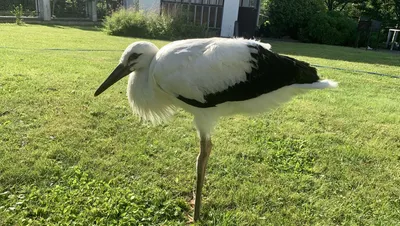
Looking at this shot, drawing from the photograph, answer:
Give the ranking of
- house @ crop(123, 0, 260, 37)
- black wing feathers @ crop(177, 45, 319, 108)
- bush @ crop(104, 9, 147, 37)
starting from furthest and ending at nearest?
house @ crop(123, 0, 260, 37), bush @ crop(104, 9, 147, 37), black wing feathers @ crop(177, 45, 319, 108)

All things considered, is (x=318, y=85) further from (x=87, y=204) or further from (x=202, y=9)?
(x=202, y=9)

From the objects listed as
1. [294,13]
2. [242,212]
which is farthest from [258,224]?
[294,13]

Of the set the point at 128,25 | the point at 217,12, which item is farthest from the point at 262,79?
the point at 217,12

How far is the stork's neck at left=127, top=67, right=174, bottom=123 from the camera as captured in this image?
3172 millimetres

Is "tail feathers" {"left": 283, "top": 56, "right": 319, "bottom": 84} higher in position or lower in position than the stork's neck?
higher

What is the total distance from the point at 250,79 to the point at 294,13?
2090 centimetres

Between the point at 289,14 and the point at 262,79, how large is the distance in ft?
68.1

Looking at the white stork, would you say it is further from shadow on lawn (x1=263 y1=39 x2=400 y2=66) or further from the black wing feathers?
shadow on lawn (x1=263 y1=39 x2=400 y2=66)

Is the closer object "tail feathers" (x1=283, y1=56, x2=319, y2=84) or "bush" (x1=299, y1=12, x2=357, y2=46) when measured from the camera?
"tail feathers" (x1=283, y1=56, x2=319, y2=84)

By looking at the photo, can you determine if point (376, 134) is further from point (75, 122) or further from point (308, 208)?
point (75, 122)

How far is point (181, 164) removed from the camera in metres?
4.01

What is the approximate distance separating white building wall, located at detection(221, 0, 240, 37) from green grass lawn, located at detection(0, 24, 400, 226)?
14.6 meters

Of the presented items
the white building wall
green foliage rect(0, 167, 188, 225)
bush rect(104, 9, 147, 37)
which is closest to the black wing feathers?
green foliage rect(0, 167, 188, 225)

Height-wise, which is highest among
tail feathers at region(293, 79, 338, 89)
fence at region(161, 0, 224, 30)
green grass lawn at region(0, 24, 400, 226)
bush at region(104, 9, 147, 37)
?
fence at region(161, 0, 224, 30)
